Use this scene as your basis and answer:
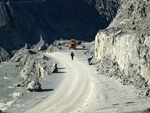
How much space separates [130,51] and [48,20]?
56.8m

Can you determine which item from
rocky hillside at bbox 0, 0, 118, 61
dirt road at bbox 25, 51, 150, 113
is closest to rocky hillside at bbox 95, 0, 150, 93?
dirt road at bbox 25, 51, 150, 113

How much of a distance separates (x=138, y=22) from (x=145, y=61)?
41.6 feet

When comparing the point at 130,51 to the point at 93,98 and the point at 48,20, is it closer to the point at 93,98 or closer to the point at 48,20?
the point at 93,98

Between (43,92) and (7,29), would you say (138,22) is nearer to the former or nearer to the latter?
(43,92)

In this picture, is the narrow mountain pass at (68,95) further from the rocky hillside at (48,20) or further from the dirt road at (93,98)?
the rocky hillside at (48,20)

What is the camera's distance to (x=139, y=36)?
17.5m

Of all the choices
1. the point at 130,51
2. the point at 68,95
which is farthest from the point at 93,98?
the point at 130,51

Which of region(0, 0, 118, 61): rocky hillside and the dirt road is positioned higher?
region(0, 0, 118, 61): rocky hillside

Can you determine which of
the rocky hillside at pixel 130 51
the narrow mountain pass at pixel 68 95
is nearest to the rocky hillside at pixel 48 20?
the rocky hillside at pixel 130 51

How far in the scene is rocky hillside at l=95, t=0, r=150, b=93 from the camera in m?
16.9

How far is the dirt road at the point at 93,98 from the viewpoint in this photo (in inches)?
547

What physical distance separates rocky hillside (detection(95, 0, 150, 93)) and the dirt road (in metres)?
1.09

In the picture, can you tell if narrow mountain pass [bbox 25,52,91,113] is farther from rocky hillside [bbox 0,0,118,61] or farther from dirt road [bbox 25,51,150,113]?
rocky hillside [bbox 0,0,118,61]

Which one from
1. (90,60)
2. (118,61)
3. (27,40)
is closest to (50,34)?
(27,40)
